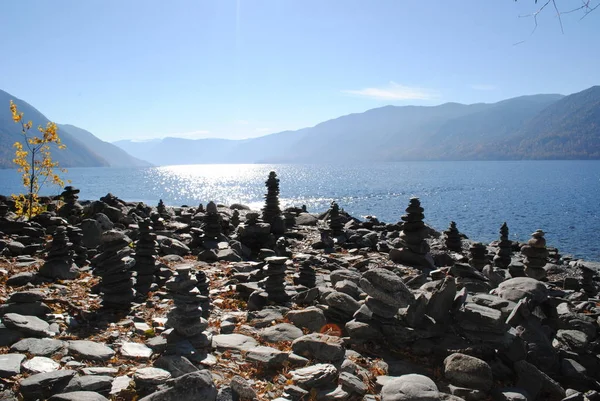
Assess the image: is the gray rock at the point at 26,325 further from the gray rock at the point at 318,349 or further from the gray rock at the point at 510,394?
the gray rock at the point at 510,394

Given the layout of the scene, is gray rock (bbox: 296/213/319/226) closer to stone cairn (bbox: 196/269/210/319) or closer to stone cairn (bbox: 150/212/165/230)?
stone cairn (bbox: 150/212/165/230)

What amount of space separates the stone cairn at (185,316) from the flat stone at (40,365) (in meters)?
2.19

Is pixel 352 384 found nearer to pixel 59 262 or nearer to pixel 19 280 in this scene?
pixel 19 280

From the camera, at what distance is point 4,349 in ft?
28.1

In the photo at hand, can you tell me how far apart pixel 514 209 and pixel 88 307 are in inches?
3422

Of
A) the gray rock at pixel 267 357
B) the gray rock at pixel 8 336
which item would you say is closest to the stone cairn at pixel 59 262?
the gray rock at pixel 8 336

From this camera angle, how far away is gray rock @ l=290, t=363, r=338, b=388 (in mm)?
8094

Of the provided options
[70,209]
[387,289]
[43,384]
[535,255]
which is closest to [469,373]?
[387,289]

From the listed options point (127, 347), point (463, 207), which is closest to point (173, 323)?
point (127, 347)

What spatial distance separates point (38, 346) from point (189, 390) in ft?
13.7

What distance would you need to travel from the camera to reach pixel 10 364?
767 cm

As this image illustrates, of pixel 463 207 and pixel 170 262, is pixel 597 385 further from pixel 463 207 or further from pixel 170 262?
pixel 463 207

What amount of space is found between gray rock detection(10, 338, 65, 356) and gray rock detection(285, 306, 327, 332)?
225 inches

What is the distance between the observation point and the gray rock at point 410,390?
7488 mm
